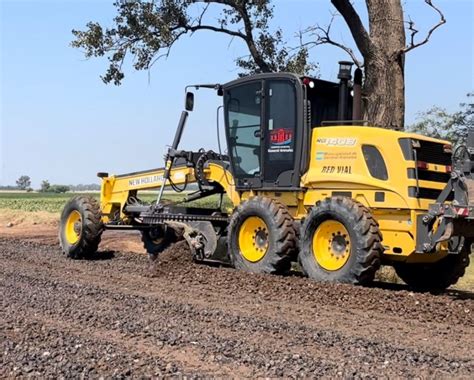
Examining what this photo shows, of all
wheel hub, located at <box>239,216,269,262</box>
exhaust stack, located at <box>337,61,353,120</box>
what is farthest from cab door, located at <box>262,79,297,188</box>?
exhaust stack, located at <box>337,61,353,120</box>

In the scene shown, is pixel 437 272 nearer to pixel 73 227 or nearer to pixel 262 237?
pixel 262 237

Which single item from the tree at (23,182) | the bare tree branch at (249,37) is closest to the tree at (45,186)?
the tree at (23,182)

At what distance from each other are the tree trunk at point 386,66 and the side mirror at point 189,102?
13.0ft

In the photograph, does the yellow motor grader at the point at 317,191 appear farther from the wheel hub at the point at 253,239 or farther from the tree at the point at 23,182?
the tree at the point at 23,182

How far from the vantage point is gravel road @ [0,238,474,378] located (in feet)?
16.5

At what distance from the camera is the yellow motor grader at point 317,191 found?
344 inches

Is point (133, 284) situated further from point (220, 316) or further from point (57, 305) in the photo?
point (220, 316)

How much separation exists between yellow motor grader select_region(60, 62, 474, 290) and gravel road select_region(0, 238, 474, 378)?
0.62 metres

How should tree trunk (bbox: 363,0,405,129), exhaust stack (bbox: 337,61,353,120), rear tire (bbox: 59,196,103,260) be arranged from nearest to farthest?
exhaust stack (bbox: 337,61,353,120)
rear tire (bbox: 59,196,103,260)
tree trunk (bbox: 363,0,405,129)

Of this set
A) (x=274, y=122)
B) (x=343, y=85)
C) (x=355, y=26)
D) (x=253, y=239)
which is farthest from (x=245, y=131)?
(x=355, y=26)

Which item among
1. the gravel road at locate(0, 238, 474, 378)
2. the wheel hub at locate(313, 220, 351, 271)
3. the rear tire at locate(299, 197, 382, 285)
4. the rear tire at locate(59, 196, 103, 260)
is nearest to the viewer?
the gravel road at locate(0, 238, 474, 378)

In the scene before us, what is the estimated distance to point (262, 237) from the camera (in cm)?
1018

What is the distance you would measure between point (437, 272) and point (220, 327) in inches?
184

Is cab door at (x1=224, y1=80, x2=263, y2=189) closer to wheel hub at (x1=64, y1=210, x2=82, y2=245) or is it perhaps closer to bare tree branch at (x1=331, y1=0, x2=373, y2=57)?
wheel hub at (x1=64, y1=210, x2=82, y2=245)
